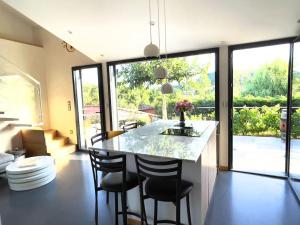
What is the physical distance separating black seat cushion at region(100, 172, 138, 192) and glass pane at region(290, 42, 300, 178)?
250 cm

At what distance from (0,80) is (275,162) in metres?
5.99

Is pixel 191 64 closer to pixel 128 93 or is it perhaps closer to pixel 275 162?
pixel 128 93

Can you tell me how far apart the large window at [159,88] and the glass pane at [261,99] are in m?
0.46

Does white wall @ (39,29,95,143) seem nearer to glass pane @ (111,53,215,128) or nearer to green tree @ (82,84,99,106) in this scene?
green tree @ (82,84,99,106)

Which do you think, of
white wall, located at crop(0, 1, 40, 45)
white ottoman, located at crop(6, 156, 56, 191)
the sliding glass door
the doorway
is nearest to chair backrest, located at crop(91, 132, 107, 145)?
white ottoman, located at crop(6, 156, 56, 191)

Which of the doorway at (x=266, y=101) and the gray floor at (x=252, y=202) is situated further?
the doorway at (x=266, y=101)

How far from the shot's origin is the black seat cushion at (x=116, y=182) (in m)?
2.12

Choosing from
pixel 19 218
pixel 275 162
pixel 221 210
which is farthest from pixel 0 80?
pixel 275 162

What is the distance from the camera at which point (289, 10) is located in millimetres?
2627

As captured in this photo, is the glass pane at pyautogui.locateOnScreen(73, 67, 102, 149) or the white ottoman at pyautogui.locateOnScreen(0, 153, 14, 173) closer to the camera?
the white ottoman at pyautogui.locateOnScreen(0, 153, 14, 173)

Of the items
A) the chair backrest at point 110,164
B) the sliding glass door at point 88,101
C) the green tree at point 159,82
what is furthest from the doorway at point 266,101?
the sliding glass door at point 88,101

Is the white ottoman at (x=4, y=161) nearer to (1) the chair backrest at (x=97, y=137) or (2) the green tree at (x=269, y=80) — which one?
(1) the chair backrest at (x=97, y=137)

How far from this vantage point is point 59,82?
228 inches

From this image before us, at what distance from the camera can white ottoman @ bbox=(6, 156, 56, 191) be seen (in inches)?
139
